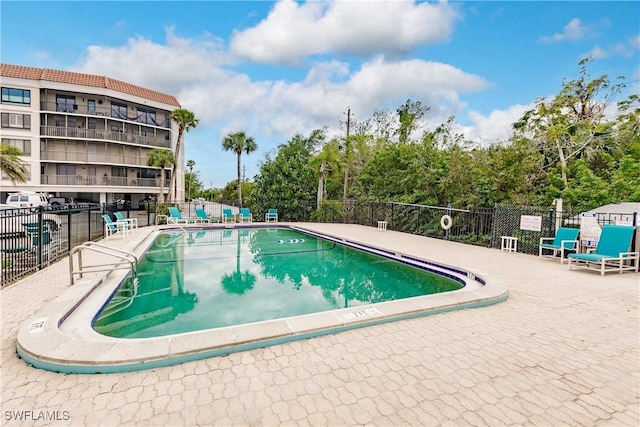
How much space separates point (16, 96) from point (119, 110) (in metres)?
6.94

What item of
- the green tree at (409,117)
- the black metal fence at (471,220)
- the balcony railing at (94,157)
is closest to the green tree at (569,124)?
the black metal fence at (471,220)

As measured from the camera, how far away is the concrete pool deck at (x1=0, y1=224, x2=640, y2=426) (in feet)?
7.30

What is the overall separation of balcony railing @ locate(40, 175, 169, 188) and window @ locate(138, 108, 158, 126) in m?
5.60

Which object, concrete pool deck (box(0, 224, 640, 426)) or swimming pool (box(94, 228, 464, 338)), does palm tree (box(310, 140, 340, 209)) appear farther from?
concrete pool deck (box(0, 224, 640, 426))

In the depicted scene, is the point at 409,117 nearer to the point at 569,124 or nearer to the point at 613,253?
the point at 569,124

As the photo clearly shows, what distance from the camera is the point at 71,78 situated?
2628 cm

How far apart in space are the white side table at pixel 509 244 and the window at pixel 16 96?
34.4 meters

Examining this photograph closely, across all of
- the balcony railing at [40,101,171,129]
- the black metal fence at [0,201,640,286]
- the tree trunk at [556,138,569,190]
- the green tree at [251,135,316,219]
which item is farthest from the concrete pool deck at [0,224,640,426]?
the balcony railing at [40,101,171,129]

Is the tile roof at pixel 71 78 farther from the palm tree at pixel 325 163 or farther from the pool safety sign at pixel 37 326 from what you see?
the pool safety sign at pixel 37 326

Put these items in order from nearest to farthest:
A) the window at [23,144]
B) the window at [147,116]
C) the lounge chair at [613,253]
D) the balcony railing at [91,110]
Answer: the lounge chair at [613,253] → the window at [23,144] → the balcony railing at [91,110] → the window at [147,116]

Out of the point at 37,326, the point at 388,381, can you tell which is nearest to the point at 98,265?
the point at 37,326

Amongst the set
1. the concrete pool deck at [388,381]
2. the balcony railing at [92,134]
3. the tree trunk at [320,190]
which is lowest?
the concrete pool deck at [388,381]

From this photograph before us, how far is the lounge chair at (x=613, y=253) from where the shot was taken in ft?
21.8

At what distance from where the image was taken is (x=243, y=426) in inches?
82.5
